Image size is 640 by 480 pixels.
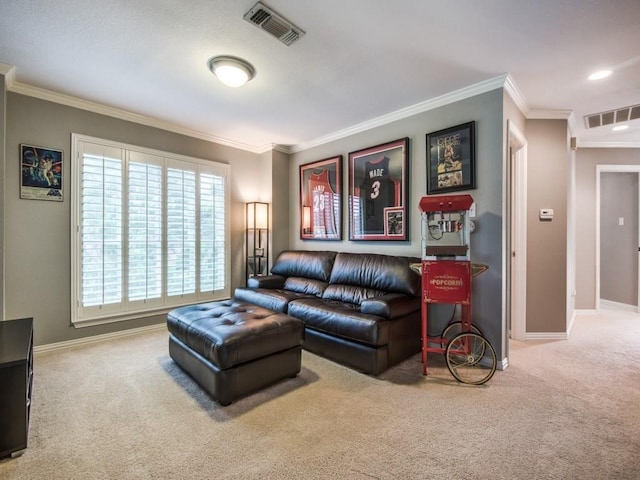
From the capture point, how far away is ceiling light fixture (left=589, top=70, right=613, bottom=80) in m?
2.53

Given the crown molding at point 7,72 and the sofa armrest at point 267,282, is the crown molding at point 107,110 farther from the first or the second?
the sofa armrest at point 267,282

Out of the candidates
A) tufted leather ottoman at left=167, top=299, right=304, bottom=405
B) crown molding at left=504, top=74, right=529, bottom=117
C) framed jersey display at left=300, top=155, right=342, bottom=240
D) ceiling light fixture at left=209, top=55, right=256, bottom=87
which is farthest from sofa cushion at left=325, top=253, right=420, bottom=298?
ceiling light fixture at left=209, top=55, right=256, bottom=87

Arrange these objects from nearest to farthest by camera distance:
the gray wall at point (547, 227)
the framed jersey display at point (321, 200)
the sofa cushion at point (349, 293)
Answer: the sofa cushion at point (349, 293) → the gray wall at point (547, 227) → the framed jersey display at point (321, 200)

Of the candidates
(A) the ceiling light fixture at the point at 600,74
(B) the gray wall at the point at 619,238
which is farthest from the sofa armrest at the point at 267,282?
(B) the gray wall at the point at 619,238

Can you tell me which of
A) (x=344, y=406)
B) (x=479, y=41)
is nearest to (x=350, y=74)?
(x=479, y=41)

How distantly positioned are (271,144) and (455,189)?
2.92 m

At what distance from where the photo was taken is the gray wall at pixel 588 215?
4.42m

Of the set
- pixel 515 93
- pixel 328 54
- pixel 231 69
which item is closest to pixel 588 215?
pixel 515 93

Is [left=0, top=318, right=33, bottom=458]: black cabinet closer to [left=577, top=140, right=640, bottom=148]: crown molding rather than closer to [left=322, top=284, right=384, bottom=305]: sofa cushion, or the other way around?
[left=322, top=284, right=384, bottom=305]: sofa cushion

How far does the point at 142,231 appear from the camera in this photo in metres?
3.51

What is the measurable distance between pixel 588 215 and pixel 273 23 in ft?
17.1

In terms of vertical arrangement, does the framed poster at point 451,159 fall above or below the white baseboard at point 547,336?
above

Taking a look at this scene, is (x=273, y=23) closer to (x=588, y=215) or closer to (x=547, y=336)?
(x=547, y=336)

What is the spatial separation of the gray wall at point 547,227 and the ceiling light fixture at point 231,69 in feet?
10.6
